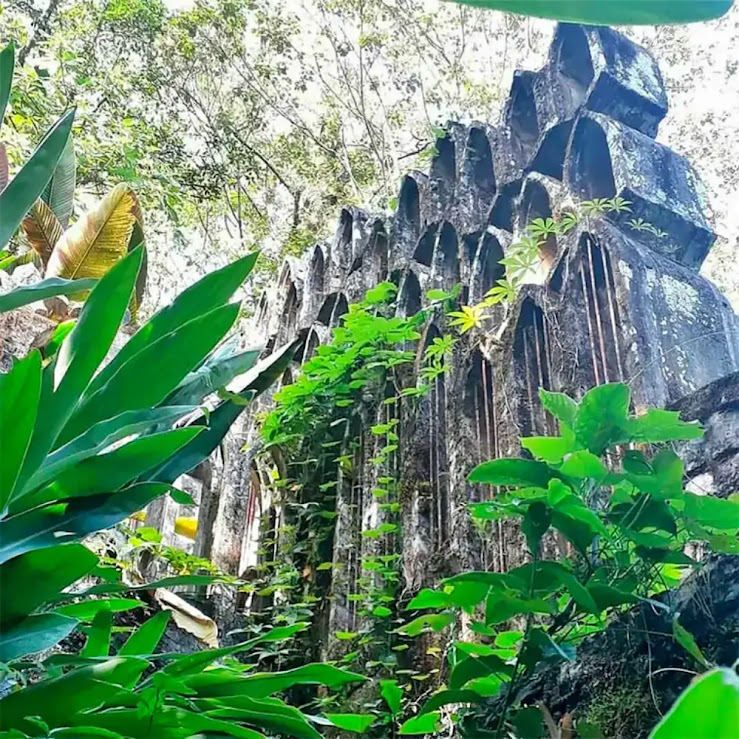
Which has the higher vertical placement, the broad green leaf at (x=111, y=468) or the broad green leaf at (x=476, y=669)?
the broad green leaf at (x=111, y=468)

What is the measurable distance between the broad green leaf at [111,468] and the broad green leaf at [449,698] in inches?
23.0

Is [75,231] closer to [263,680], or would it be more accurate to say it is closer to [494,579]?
[263,680]

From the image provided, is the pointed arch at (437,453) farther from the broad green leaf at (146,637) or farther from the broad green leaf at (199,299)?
the broad green leaf at (199,299)

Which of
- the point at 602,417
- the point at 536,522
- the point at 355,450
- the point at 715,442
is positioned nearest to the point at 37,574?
the point at 536,522

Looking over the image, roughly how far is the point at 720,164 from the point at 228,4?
612 cm

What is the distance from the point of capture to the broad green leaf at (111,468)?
1.02 metres

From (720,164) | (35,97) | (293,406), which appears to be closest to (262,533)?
(293,406)

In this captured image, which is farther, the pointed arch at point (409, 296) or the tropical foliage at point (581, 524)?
the pointed arch at point (409, 296)

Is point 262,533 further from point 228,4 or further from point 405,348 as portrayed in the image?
point 228,4

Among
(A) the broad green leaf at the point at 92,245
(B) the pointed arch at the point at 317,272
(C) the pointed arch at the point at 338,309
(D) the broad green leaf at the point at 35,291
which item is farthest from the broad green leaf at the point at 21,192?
(B) the pointed arch at the point at 317,272

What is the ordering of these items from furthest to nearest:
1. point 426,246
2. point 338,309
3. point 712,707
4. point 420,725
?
point 338,309 < point 426,246 < point 420,725 < point 712,707

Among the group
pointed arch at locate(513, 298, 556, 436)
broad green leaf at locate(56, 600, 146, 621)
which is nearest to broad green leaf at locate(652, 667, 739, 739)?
broad green leaf at locate(56, 600, 146, 621)

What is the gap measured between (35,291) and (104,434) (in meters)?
0.40

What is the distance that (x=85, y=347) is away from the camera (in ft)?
3.84
